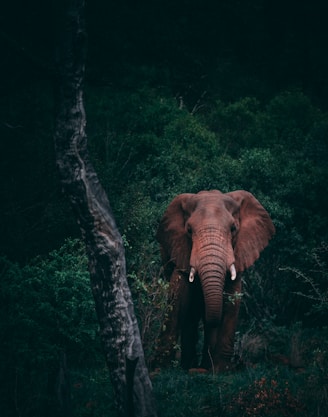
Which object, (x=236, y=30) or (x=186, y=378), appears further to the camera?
(x=236, y=30)

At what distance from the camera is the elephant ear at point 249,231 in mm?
10344

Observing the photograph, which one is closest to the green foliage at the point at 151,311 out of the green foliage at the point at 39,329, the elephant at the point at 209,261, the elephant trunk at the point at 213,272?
the elephant at the point at 209,261

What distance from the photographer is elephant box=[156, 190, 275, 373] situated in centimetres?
930

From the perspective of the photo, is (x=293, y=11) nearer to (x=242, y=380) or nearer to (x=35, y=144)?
(x=35, y=144)

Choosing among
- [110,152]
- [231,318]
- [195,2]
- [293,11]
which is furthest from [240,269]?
[293,11]

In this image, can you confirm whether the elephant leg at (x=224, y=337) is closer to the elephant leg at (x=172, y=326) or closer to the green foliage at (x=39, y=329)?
the elephant leg at (x=172, y=326)

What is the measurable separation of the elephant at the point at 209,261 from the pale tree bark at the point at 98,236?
8.19 ft

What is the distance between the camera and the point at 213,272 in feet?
30.0

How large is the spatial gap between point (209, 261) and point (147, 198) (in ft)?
14.7

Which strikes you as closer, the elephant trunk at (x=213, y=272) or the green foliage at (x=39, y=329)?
the green foliage at (x=39, y=329)

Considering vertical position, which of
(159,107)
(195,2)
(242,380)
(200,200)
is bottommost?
(242,380)

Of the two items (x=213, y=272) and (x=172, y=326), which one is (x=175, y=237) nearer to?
(x=172, y=326)

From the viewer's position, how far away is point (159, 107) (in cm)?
1823

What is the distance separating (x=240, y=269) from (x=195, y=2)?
20.3m
